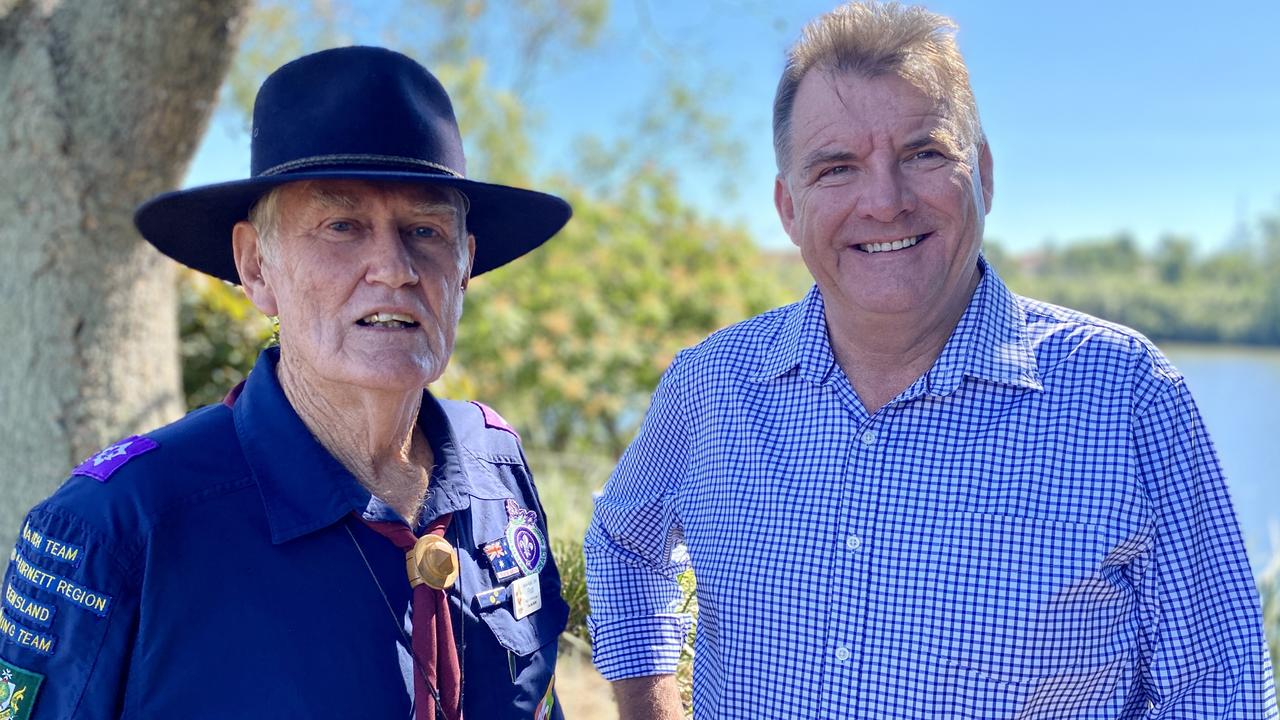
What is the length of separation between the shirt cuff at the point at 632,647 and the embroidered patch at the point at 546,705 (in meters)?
0.14

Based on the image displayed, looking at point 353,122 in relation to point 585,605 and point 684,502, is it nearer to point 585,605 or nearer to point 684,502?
point 684,502

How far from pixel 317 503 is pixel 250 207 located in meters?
0.62

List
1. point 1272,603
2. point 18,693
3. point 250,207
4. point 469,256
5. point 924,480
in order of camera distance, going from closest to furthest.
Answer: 1. point 18,693
2. point 924,480
3. point 250,207
4. point 469,256
5. point 1272,603

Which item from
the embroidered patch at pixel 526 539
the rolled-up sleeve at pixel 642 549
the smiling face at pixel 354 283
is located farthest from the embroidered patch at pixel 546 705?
the smiling face at pixel 354 283

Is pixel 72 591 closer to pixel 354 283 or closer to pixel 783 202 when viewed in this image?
pixel 354 283

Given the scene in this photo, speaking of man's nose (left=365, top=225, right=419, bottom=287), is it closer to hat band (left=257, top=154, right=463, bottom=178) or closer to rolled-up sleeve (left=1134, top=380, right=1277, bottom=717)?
hat band (left=257, top=154, right=463, bottom=178)

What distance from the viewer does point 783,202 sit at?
7.49 feet

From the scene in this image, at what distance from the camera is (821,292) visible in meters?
2.22

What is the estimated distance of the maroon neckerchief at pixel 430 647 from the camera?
185 centimetres

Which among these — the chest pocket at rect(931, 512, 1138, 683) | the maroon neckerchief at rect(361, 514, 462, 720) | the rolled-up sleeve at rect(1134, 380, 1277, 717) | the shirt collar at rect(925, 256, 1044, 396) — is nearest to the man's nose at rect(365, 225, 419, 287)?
the maroon neckerchief at rect(361, 514, 462, 720)

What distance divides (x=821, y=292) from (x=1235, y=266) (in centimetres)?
2102

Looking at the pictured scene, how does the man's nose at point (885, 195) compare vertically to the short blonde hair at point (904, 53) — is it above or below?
below

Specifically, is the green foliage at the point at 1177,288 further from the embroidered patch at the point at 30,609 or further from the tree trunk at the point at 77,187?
the embroidered patch at the point at 30,609

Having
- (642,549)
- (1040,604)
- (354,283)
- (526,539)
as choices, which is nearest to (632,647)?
(642,549)
